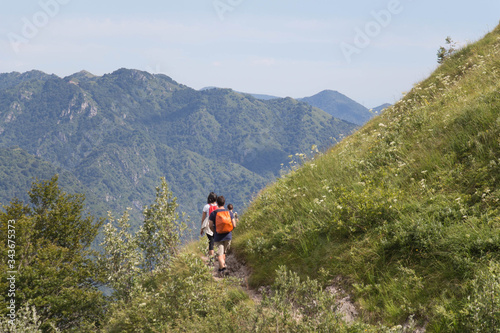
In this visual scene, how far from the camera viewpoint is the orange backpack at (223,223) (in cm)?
841

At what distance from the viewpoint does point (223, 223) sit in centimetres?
840

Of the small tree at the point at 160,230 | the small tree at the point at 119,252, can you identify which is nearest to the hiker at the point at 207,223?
the small tree at the point at 160,230

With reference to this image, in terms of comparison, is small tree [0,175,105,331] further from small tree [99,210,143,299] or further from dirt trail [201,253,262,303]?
dirt trail [201,253,262,303]

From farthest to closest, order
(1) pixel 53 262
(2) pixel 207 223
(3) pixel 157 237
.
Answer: (1) pixel 53 262 → (3) pixel 157 237 → (2) pixel 207 223

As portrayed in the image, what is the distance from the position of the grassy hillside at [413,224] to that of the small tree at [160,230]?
2.44m

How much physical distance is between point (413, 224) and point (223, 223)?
4.67 m

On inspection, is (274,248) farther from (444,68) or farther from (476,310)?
(444,68)

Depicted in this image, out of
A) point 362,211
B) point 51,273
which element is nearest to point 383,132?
point 362,211

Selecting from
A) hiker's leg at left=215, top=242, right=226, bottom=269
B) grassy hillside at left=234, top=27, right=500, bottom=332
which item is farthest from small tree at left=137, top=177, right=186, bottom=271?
grassy hillside at left=234, top=27, right=500, bottom=332

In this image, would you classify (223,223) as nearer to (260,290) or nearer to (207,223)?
(207,223)

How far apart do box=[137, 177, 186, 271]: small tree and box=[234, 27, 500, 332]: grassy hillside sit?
244 centimetres

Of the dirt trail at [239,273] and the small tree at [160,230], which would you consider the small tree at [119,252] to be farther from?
the dirt trail at [239,273]

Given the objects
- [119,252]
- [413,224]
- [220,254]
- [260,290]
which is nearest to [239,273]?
[220,254]

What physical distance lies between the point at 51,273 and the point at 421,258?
2058 centimetres
